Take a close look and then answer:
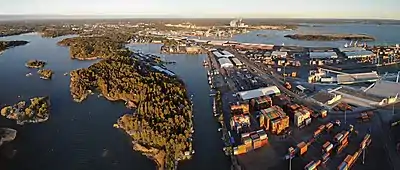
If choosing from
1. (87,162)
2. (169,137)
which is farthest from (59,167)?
(169,137)

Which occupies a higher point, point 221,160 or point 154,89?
point 154,89

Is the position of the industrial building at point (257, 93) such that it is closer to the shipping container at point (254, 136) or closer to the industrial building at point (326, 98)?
the industrial building at point (326, 98)

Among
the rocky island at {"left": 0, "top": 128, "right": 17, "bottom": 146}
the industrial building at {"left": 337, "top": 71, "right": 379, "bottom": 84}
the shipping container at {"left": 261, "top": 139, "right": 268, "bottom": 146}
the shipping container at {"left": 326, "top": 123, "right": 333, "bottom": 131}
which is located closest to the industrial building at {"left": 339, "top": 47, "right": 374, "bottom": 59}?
the industrial building at {"left": 337, "top": 71, "right": 379, "bottom": 84}

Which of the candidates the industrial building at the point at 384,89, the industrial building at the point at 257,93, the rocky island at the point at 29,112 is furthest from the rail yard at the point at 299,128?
the rocky island at the point at 29,112

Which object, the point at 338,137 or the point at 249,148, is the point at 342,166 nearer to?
the point at 338,137

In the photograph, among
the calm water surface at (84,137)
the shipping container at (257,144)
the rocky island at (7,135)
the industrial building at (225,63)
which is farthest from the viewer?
the industrial building at (225,63)

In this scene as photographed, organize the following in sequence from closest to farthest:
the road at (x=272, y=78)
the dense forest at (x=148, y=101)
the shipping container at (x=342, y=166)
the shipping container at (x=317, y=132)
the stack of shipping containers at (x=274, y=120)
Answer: the shipping container at (x=342, y=166)
the dense forest at (x=148, y=101)
the shipping container at (x=317, y=132)
the stack of shipping containers at (x=274, y=120)
the road at (x=272, y=78)

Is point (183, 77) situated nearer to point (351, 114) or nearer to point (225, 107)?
point (225, 107)
